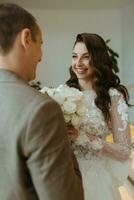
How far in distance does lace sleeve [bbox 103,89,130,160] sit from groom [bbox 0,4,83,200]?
0.95 metres

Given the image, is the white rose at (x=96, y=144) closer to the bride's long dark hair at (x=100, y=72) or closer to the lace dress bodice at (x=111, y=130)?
the lace dress bodice at (x=111, y=130)

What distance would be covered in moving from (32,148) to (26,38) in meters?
0.31

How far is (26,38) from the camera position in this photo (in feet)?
2.88

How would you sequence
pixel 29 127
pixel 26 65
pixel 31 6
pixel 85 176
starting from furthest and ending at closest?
pixel 31 6
pixel 85 176
pixel 26 65
pixel 29 127

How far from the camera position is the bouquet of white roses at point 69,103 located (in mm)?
1272

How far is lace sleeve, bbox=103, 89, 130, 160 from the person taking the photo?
1.83m

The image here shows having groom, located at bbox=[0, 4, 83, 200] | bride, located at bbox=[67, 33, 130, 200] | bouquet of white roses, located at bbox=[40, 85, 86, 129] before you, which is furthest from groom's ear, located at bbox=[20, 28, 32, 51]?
bride, located at bbox=[67, 33, 130, 200]

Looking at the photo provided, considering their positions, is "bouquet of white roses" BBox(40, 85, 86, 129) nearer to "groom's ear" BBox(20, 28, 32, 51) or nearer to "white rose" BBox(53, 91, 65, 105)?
"white rose" BBox(53, 91, 65, 105)

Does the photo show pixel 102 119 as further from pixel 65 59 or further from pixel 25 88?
pixel 65 59

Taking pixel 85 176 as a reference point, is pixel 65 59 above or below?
below

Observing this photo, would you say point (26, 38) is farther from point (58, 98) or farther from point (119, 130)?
point (119, 130)


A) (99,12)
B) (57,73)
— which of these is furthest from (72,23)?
(57,73)

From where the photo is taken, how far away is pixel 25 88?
844mm

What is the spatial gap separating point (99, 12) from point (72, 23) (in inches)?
25.2
